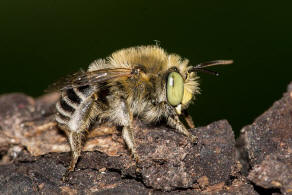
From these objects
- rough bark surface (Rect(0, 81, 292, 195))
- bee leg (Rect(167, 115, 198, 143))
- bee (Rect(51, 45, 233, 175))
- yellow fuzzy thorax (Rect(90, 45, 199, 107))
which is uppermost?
yellow fuzzy thorax (Rect(90, 45, 199, 107))

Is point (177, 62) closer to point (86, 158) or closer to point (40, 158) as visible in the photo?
point (86, 158)

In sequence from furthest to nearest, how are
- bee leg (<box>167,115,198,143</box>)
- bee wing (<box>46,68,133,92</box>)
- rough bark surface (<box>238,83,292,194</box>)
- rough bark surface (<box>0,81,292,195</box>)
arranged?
1. bee wing (<box>46,68,133,92</box>)
2. bee leg (<box>167,115,198,143</box>)
3. rough bark surface (<box>0,81,292,195</box>)
4. rough bark surface (<box>238,83,292,194</box>)

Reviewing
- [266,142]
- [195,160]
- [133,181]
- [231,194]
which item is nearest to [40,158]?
[133,181]

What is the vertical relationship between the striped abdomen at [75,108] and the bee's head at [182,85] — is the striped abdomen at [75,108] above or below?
below

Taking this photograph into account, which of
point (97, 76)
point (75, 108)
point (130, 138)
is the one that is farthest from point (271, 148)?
point (75, 108)

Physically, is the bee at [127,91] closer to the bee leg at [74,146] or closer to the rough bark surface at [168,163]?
the bee leg at [74,146]

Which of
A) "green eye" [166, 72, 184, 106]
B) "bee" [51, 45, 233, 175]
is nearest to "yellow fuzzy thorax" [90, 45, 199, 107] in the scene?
"bee" [51, 45, 233, 175]

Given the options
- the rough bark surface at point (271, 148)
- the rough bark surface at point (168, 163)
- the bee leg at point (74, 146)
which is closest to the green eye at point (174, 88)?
the rough bark surface at point (168, 163)

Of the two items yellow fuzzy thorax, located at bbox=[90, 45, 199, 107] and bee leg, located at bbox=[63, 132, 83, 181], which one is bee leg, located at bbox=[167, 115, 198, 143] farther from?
bee leg, located at bbox=[63, 132, 83, 181]
